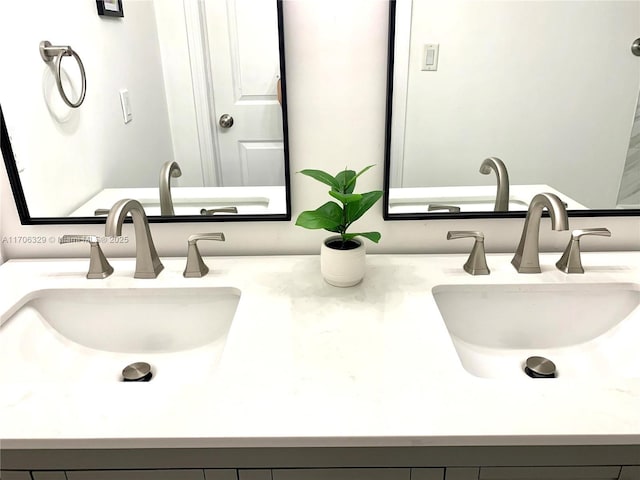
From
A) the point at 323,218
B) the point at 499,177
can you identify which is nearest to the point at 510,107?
the point at 499,177

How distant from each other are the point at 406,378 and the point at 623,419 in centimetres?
32

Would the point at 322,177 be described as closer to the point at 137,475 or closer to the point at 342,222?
the point at 342,222

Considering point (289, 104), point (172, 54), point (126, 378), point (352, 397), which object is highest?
point (172, 54)

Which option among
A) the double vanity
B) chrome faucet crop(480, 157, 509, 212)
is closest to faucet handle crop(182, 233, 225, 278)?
the double vanity

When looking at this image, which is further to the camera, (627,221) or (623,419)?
(627,221)

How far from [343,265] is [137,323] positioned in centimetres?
52

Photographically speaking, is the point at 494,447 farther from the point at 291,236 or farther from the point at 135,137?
the point at 135,137

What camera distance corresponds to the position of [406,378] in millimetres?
783

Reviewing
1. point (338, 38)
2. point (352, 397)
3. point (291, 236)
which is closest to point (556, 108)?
point (338, 38)

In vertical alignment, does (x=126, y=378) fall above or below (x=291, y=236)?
below

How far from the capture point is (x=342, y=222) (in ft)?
3.33

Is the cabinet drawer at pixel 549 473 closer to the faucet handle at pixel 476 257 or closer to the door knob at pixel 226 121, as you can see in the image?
the faucet handle at pixel 476 257

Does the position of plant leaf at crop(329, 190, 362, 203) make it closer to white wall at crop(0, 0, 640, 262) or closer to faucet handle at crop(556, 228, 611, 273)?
white wall at crop(0, 0, 640, 262)

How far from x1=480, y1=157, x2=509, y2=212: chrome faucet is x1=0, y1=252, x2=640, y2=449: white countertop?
15.1 inches
